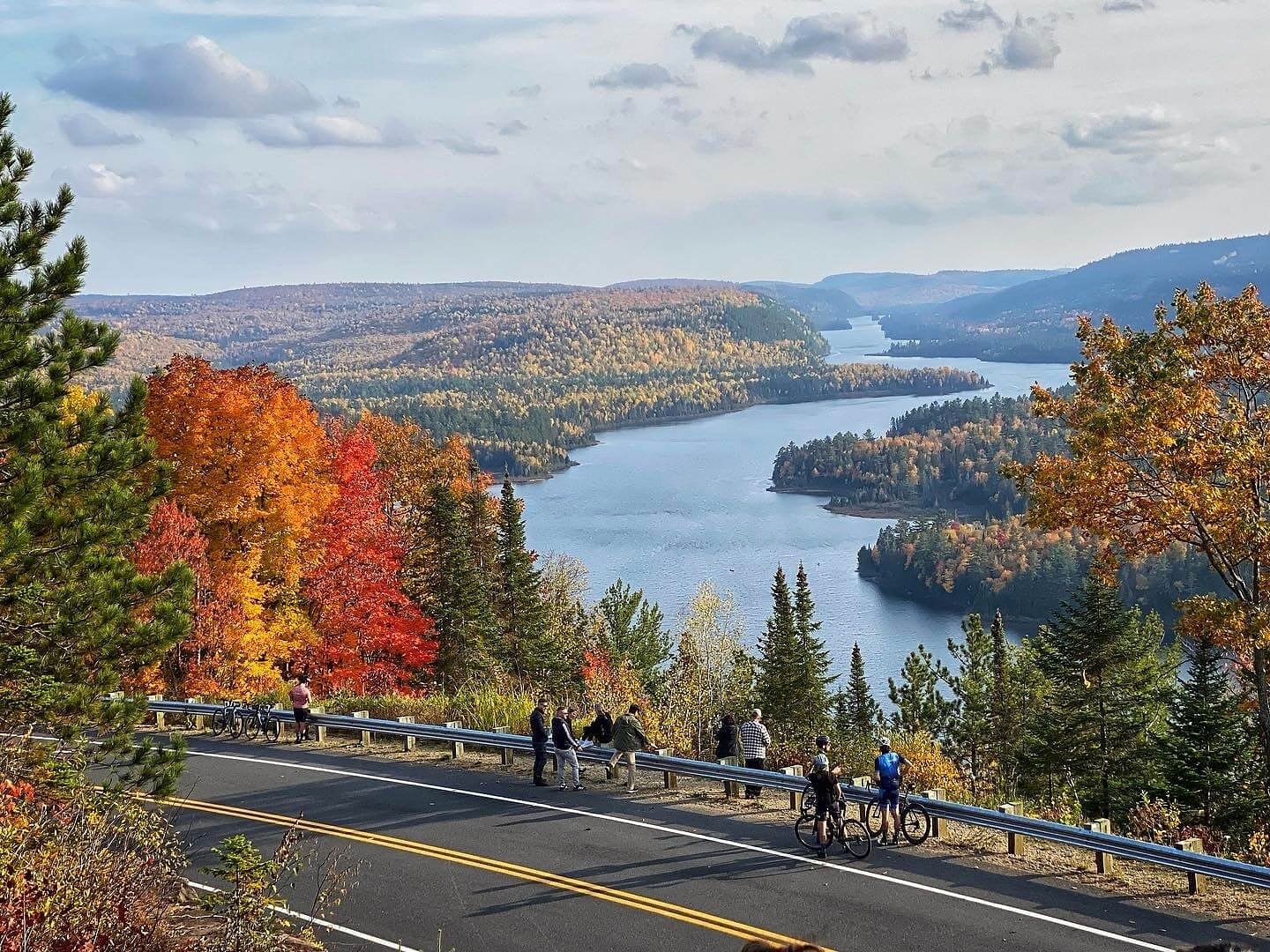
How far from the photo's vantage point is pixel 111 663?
14.6 m

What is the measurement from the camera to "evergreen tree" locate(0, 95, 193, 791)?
46.1 ft

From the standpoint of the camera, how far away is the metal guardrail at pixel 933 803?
1350cm

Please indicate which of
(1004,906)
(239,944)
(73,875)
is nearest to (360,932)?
(239,944)

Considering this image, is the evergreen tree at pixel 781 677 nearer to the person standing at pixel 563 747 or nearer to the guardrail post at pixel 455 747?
the guardrail post at pixel 455 747

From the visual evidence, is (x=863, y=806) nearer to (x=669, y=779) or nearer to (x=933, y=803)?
(x=933, y=803)

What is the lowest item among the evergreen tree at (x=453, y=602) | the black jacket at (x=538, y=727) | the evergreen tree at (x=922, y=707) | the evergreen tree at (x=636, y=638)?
the evergreen tree at (x=922, y=707)

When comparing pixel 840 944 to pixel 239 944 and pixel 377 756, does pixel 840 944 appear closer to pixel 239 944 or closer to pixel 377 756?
pixel 239 944

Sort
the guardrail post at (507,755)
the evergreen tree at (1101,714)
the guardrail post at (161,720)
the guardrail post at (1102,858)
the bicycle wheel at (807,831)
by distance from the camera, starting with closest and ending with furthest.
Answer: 1. the guardrail post at (1102,858)
2. the bicycle wheel at (807,831)
3. the guardrail post at (507,755)
4. the guardrail post at (161,720)
5. the evergreen tree at (1101,714)

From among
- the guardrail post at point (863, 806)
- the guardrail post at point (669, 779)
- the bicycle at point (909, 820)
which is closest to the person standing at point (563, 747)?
the guardrail post at point (669, 779)

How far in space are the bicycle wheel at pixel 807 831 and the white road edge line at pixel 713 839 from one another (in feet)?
1.10

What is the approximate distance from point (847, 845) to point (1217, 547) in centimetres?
1044

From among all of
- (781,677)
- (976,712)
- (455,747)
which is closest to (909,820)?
(455,747)

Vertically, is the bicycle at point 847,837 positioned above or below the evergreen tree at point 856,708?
above

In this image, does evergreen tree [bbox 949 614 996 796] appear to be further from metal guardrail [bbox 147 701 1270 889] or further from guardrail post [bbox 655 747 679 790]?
guardrail post [bbox 655 747 679 790]
